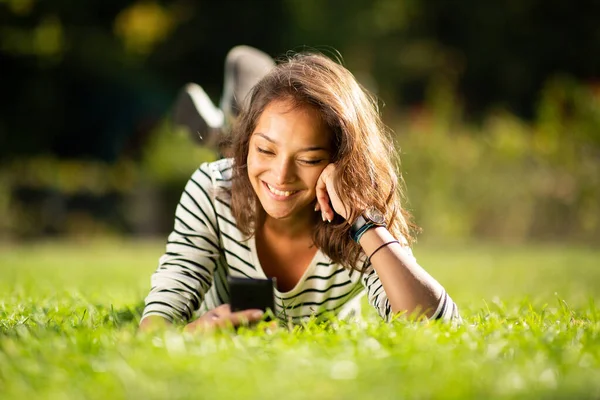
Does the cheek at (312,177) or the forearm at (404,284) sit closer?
the forearm at (404,284)

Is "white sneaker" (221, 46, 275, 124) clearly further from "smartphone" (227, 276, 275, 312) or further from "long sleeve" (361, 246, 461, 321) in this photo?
"smartphone" (227, 276, 275, 312)

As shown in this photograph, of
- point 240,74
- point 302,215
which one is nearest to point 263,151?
point 302,215

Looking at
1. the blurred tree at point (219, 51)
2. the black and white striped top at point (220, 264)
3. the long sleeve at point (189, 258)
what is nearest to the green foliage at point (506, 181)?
the blurred tree at point (219, 51)

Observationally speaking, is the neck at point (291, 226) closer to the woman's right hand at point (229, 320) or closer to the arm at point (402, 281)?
the arm at point (402, 281)

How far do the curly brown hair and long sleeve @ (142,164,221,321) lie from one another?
0.14 m

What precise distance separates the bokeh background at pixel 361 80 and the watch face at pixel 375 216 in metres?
9.02

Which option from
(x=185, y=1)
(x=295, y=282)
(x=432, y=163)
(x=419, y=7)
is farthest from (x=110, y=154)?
(x=295, y=282)

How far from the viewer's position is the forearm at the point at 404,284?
2717mm

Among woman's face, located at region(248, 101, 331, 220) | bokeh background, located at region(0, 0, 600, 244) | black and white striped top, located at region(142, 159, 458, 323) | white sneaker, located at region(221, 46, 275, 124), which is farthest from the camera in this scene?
bokeh background, located at region(0, 0, 600, 244)

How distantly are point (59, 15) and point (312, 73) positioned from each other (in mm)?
18514

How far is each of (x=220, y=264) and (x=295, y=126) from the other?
90cm

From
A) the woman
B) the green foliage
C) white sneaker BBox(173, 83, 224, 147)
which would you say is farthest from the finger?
the green foliage

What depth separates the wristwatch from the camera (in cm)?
284

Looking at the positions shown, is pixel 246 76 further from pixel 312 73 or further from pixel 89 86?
pixel 89 86
